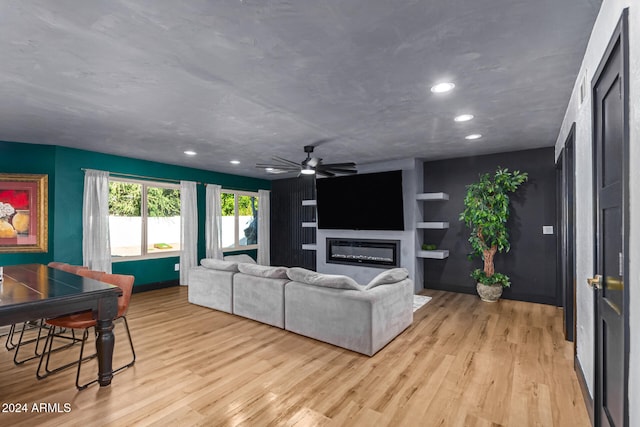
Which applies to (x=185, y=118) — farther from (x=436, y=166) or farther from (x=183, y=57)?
(x=436, y=166)

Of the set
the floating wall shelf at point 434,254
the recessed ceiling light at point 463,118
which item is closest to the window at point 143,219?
the floating wall shelf at point 434,254

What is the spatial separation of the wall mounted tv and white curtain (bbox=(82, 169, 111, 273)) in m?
3.77

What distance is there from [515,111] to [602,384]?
8.01ft

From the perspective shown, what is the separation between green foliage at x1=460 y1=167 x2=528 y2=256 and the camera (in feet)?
15.2

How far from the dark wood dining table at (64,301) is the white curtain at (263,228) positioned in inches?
201

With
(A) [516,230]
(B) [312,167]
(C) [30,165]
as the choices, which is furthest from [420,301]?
(C) [30,165]

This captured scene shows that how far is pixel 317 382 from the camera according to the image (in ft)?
8.07

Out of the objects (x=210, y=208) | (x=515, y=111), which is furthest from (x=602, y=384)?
(x=210, y=208)

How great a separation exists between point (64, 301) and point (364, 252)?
4.79m

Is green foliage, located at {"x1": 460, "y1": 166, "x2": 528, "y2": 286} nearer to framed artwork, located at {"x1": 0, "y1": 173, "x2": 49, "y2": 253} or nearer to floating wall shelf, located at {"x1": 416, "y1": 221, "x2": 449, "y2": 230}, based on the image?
floating wall shelf, located at {"x1": 416, "y1": 221, "x2": 449, "y2": 230}

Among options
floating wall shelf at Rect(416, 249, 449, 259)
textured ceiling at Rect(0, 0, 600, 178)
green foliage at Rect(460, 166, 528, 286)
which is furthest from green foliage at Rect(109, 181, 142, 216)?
green foliage at Rect(460, 166, 528, 286)

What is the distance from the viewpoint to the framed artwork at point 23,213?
13.7 ft

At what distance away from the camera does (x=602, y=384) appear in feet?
5.67

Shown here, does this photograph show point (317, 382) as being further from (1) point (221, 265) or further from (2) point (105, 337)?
(1) point (221, 265)
